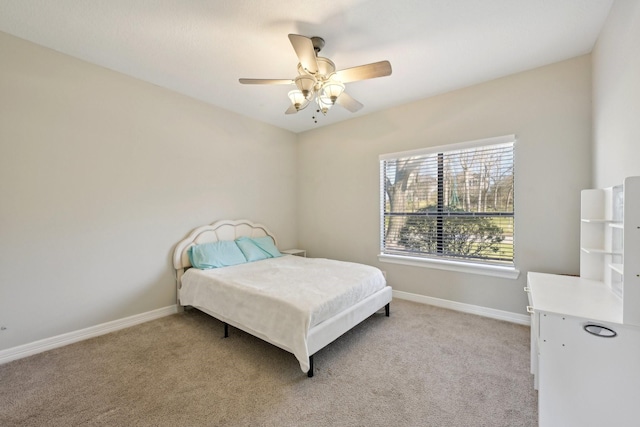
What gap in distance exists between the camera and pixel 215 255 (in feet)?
10.5

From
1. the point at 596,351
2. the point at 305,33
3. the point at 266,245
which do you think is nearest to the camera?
the point at 596,351

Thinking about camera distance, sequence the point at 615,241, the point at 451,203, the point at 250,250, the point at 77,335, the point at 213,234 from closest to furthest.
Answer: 1. the point at 615,241
2. the point at 77,335
3. the point at 451,203
4. the point at 213,234
5. the point at 250,250

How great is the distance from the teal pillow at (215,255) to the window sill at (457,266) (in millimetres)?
2010

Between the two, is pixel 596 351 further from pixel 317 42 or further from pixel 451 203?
pixel 317 42

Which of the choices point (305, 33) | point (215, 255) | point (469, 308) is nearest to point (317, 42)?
point (305, 33)

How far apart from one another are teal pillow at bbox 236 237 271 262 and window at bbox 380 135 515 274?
176 cm

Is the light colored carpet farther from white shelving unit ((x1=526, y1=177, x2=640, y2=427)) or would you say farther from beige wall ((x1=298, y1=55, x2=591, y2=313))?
beige wall ((x1=298, y1=55, x2=591, y2=313))

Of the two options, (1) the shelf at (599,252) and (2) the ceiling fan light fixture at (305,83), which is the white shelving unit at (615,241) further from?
(2) the ceiling fan light fixture at (305,83)

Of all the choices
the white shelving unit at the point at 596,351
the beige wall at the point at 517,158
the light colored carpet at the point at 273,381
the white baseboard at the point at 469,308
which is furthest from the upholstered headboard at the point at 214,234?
the white shelving unit at the point at 596,351

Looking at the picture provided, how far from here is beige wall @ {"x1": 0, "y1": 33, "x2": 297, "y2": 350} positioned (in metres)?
2.18

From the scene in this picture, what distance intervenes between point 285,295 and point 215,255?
147 cm

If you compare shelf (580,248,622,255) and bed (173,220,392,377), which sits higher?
shelf (580,248,622,255)

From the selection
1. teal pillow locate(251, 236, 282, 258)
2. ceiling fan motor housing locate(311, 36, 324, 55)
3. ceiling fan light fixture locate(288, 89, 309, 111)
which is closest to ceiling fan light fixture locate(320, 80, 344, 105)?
ceiling fan light fixture locate(288, 89, 309, 111)

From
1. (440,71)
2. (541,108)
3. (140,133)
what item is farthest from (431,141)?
(140,133)
